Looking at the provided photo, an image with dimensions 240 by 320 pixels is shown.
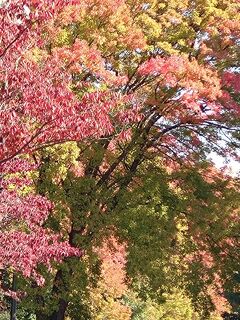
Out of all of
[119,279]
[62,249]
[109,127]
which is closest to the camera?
[109,127]

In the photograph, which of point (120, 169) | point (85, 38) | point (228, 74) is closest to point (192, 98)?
point (228, 74)

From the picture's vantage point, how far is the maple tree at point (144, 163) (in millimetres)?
10969

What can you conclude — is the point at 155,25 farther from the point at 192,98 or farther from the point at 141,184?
the point at 141,184

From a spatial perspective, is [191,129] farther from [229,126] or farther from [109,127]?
[109,127]

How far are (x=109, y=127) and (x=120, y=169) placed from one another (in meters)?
8.21

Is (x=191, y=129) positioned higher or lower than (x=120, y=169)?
higher

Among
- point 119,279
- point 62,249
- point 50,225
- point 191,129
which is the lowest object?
point 62,249

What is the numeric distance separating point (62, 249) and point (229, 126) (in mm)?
6260

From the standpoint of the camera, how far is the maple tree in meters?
11.0

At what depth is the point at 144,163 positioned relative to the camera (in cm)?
1480

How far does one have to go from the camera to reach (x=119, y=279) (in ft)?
63.8

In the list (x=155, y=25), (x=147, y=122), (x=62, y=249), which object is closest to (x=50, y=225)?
(x=62, y=249)

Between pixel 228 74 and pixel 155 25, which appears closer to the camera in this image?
pixel 155 25

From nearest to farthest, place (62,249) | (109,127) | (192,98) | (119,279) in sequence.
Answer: (109,127) < (62,249) < (192,98) < (119,279)
